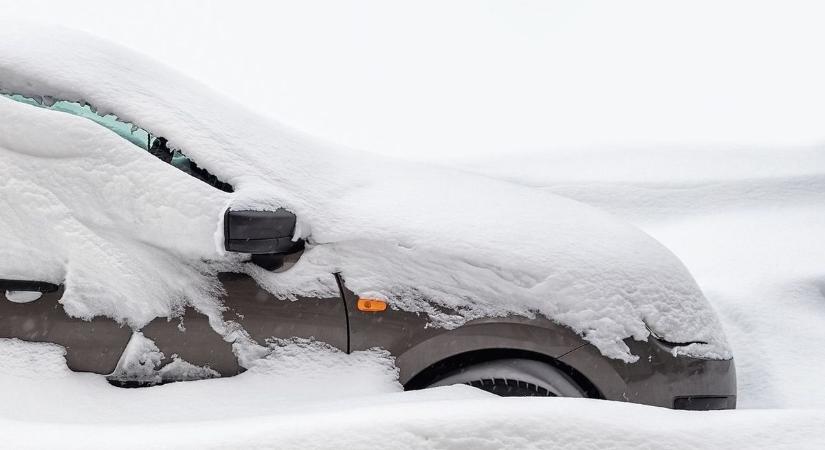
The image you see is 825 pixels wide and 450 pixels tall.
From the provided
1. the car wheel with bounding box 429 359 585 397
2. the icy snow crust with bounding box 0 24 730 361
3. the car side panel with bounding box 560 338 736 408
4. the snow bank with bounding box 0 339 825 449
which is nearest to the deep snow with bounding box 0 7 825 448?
the snow bank with bounding box 0 339 825 449

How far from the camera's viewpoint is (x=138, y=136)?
7.30 feet

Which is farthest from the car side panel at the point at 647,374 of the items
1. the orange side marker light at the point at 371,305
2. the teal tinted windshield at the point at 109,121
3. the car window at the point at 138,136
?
the teal tinted windshield at the point at 109,121

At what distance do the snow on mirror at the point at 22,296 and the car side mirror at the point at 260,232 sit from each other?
0.59m

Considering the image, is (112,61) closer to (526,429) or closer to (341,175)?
(341,175)

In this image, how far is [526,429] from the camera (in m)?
1.40

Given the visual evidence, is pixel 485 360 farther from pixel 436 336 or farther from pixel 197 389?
pixel 197 389

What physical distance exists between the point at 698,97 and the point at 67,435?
34.3 feet

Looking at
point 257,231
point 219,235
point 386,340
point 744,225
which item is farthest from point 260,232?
point 744,225

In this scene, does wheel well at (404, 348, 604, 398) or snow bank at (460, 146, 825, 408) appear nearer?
wheel well at (404, 348, 604, 398)

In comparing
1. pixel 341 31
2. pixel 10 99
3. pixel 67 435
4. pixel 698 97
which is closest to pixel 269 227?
pixel 67 435

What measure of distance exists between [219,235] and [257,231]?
141 millimetres

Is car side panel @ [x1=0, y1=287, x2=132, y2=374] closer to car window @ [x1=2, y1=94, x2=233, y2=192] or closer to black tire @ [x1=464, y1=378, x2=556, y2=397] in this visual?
car window @ [x1=2, y1=94, x2=233, y2=192]

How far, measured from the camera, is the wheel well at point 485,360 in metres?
2.14

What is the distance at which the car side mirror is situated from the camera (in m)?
1.95
